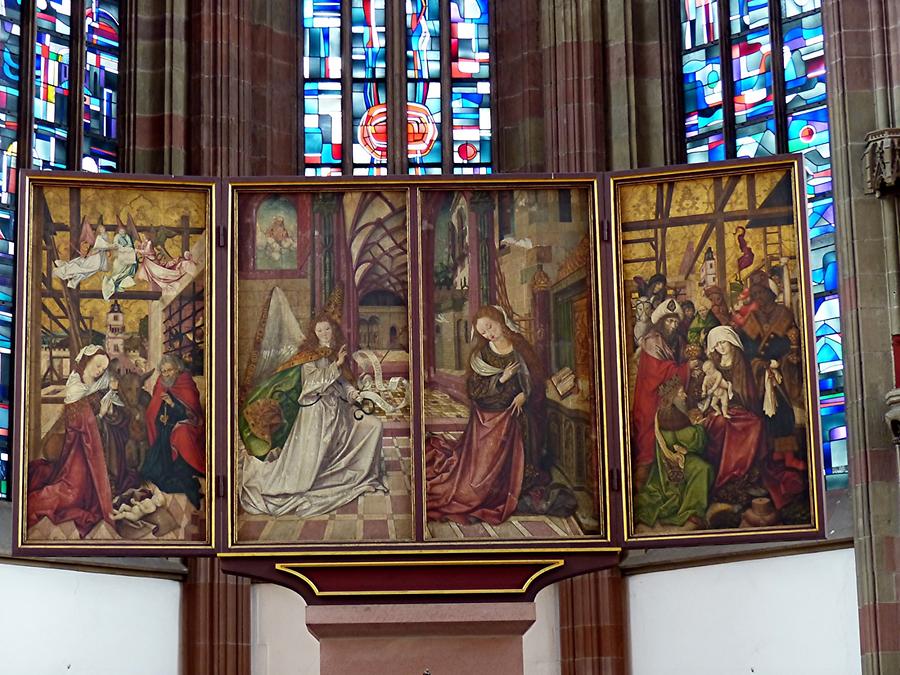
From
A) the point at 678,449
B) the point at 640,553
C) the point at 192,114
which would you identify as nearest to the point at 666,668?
the point at 640,553

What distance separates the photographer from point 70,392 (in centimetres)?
1559

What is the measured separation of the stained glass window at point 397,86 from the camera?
21.7m

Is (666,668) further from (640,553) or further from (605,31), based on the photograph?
(605,31)

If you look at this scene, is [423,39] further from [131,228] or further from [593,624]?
[131,228]

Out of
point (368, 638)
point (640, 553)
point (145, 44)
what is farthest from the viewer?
point (145, 44)

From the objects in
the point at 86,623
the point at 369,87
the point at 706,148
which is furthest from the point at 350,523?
the point at 369,87

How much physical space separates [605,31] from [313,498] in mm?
7558

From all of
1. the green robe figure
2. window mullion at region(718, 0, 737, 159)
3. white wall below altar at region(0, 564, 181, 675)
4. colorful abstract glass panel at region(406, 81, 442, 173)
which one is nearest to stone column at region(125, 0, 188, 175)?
colorful abstract glass panel at region(406, 81, 442, 173)

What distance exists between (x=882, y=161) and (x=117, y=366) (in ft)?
21.6

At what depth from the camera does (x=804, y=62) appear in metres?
20.1

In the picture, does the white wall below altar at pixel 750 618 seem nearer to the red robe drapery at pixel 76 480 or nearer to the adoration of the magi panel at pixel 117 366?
the adoration of the magi panel at pixel 117 366

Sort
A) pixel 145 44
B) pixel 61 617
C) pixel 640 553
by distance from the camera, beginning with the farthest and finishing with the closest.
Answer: pixel 145 44 → pixel 640 553 → pixel 61 617

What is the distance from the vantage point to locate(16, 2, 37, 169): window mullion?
781 inches

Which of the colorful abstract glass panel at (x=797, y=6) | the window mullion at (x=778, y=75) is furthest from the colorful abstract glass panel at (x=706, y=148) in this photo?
the colorful abstract glass panel at (x=797, y=6)
